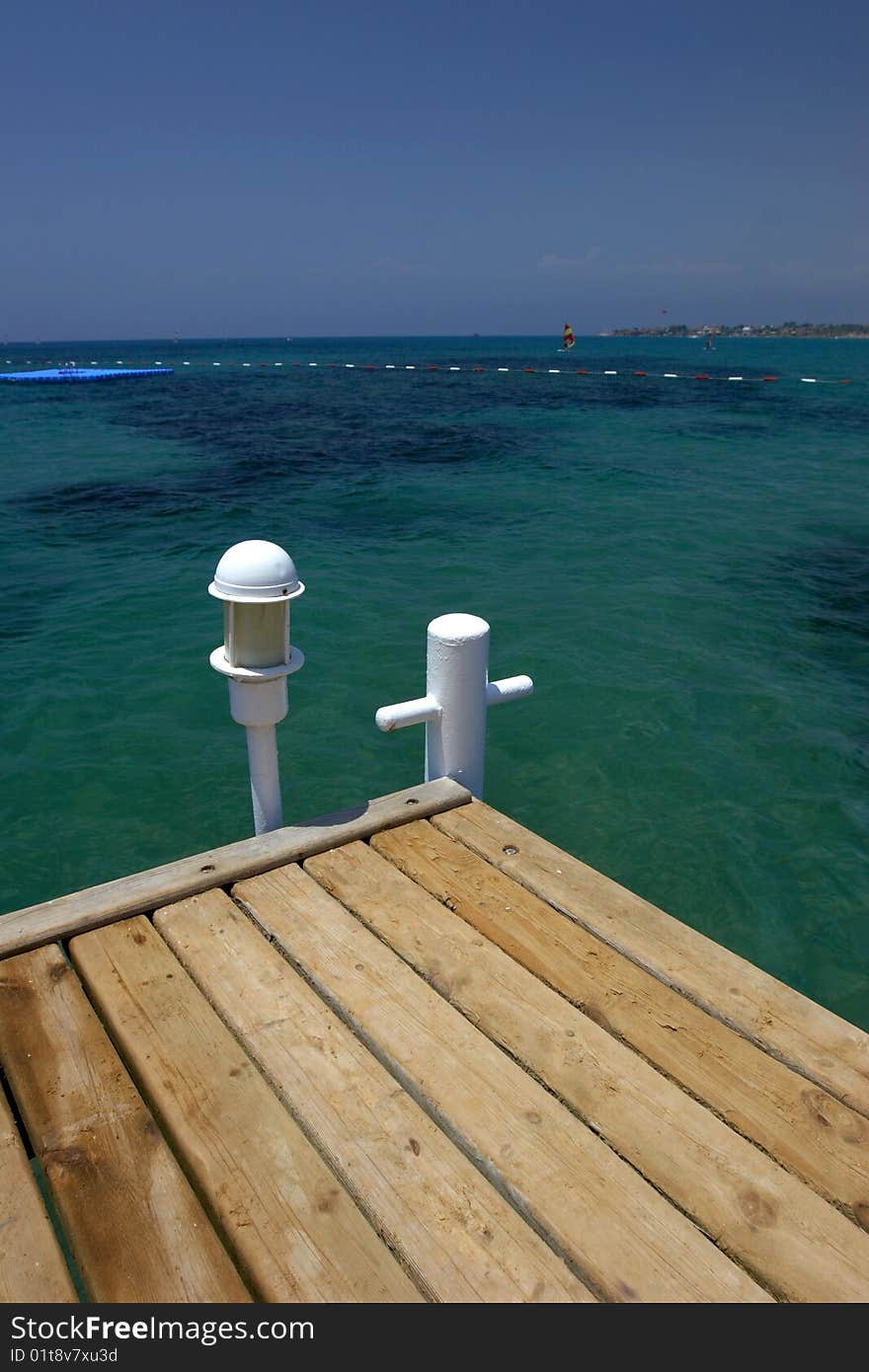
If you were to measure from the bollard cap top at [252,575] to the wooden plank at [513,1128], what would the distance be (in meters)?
1.07

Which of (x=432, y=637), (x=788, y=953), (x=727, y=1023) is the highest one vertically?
(x=432, y=637)

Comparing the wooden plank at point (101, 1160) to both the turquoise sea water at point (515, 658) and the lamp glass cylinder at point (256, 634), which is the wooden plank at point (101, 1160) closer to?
the lamp glass cylinder at point (256, 634)

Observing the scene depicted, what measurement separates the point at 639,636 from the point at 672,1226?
6.90 meters

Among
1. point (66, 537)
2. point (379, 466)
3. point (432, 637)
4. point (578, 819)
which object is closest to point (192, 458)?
point (379, 466)

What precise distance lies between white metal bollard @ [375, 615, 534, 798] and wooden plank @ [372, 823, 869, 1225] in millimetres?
510

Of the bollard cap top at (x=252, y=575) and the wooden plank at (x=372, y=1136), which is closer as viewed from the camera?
the wooden plank at (x=372, y=1136)

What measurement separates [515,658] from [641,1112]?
19.5 ft

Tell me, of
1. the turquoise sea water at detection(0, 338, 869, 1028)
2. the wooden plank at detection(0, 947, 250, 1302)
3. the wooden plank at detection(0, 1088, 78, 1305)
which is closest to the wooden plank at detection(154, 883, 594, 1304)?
the wooden plank at detection(0, 947, 250, 1302)

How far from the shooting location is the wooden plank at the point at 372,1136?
5.56 ft

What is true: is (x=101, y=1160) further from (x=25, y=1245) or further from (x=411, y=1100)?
(x=411, y=1100)

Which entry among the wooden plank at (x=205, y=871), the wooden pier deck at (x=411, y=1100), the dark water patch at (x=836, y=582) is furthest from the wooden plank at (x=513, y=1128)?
the dark water patch at (x=836, y=582)

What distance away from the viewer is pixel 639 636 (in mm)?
8297
